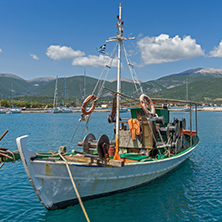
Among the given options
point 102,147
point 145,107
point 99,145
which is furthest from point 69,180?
point 145,107

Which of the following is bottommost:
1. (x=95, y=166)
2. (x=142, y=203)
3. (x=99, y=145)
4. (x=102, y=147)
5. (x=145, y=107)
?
(x=142, y=203)

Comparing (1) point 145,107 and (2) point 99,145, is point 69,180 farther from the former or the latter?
(1) point 145,107

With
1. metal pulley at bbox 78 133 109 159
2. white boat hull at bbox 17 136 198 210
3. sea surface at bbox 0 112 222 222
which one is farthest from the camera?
metal pulley at bbox 78 133 109 159

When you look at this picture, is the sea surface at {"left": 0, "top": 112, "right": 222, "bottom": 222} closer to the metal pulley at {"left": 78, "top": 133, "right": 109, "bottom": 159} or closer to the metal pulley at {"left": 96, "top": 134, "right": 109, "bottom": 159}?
the metal pulley at {"left": 96, "top": 134, "right": 109, "bottom": 159}

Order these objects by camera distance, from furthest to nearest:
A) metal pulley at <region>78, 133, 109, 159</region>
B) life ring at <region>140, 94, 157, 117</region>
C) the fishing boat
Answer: life ring at <region>140, 94, 157, 117</region> → metal pulley at <region>78, 133, 109, 159</region> → the fishing boat

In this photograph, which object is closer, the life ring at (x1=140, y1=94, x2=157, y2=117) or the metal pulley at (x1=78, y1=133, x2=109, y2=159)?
the metal pulley at (x1=78, y1=133, x2=109, y2=159)

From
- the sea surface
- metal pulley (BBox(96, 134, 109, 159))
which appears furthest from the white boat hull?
metal pulley (BBox(96, 134, 109, 159))

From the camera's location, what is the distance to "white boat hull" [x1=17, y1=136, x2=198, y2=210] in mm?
8930

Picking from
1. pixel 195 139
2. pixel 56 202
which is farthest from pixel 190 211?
pixel 195 139

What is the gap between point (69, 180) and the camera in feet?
31.4

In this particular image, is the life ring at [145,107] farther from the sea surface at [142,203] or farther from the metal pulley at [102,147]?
the sea surface at [142,203]

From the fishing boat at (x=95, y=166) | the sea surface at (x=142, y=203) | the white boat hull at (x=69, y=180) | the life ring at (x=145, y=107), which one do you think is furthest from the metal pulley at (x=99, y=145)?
the life ring at (x=145, y=107)

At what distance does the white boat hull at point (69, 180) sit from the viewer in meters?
8.93

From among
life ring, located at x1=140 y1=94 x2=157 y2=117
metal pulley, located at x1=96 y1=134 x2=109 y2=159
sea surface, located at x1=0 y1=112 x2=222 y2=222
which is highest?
life ring, located at x1=140 y1=94 x2=157 y2=117
